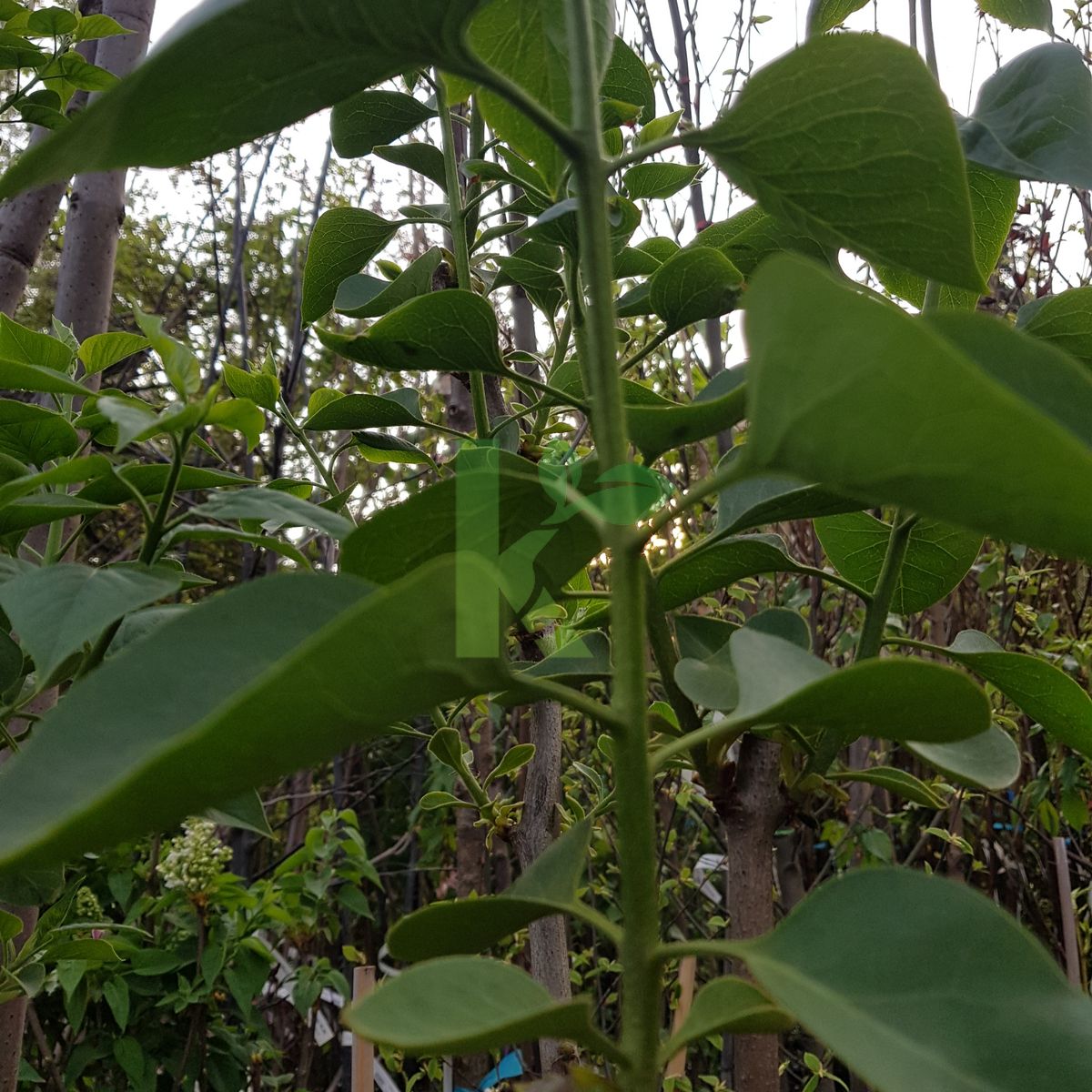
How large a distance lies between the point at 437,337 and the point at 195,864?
1661mm

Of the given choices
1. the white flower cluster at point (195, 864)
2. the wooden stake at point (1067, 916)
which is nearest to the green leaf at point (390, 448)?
the white flower cluster at point (195, 864)

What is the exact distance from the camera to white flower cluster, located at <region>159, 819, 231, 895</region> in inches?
68.1

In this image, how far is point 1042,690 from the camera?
1.15 ft

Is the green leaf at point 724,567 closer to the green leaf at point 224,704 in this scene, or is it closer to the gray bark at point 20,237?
the green leaf at point 224,704

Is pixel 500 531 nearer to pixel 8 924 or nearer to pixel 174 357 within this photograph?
pixel 174 357

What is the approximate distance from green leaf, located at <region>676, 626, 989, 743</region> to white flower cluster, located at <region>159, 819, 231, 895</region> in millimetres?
1693

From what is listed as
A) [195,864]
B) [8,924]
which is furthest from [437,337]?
[195,864]

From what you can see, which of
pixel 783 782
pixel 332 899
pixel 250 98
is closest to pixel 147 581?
pixel 250 98

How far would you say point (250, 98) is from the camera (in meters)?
0.25

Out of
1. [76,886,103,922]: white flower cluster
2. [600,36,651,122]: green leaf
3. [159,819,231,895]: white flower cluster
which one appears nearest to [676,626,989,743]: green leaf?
[600,36,651,122]: green leaf

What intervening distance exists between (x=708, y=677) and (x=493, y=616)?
0.40 ft

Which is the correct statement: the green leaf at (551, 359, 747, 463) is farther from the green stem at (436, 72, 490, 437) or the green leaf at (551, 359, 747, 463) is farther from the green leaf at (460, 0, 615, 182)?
the green stem at (436, 72, 490, 437)

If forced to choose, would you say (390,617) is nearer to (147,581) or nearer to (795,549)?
(147,581)

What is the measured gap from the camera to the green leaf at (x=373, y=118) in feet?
1.76
